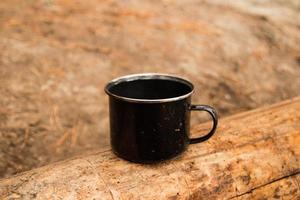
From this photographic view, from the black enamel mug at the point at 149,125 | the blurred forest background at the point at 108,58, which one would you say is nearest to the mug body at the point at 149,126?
the black enamel mug at the point at 149,125

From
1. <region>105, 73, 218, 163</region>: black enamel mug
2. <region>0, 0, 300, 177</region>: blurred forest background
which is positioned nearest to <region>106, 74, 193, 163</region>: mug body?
<region>105, 73, 218, 163</region>: black enamel mug

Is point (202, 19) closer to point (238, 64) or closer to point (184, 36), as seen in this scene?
point (184, 36)

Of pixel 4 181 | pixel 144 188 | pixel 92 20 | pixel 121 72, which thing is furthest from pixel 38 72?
pixel 144 188

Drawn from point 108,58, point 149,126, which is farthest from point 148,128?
point 108,58

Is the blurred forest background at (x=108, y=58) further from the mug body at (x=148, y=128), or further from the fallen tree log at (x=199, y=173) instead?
the mug body at (x=148, y=128)

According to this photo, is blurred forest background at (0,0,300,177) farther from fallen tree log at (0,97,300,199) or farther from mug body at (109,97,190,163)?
mug body at (109,97,190,163)

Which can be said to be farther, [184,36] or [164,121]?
[184,36]
